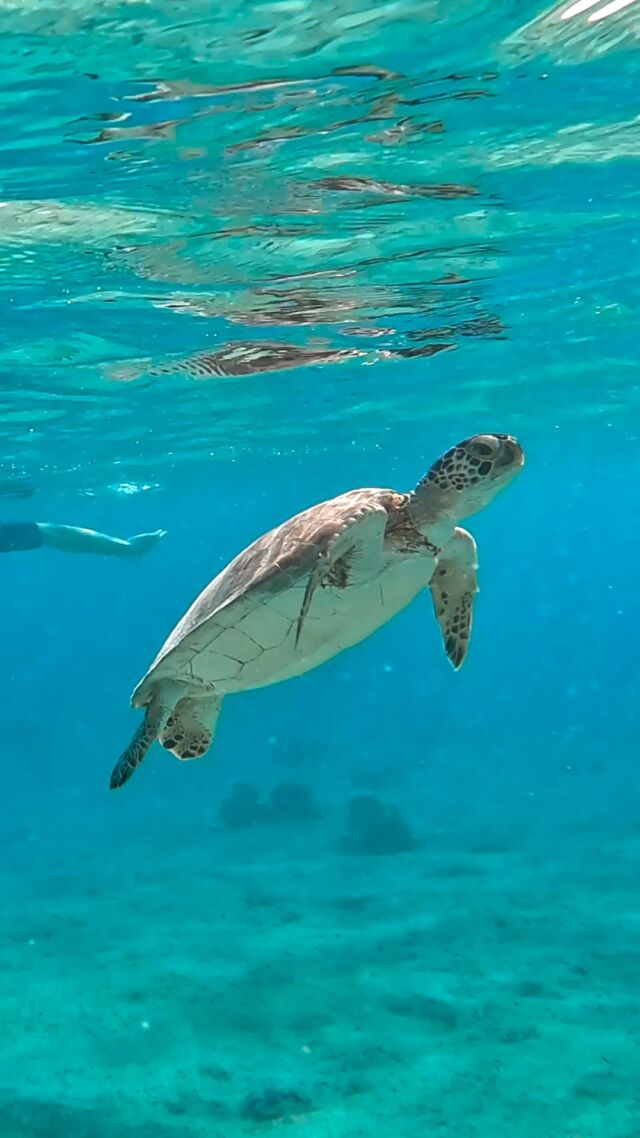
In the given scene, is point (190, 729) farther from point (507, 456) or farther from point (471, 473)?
point (507, 456)

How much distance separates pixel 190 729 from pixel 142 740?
0.81 metres

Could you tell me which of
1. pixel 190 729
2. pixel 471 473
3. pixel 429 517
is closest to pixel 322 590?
pixel 429 517

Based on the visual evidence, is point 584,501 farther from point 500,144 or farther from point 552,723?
point 500,144

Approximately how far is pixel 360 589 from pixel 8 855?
66.7 ft

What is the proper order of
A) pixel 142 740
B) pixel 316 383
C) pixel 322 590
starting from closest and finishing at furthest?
pixel 322 590 < pixel 142 740 < pixel 316 383

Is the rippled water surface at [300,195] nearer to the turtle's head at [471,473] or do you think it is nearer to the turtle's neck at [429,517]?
the turtle's head at [471,473]

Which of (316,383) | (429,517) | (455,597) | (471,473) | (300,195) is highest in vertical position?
(300,195)

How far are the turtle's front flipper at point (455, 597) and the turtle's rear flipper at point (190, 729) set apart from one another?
7.22 feet

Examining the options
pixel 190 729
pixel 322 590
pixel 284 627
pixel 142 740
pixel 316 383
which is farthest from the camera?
pixel 316 383

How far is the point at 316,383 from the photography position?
22453 millimetres


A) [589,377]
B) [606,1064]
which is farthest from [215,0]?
[589,377]

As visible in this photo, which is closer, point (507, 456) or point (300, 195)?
point (507, 456)

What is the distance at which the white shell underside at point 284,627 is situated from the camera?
22.1ft

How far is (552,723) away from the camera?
169ft
